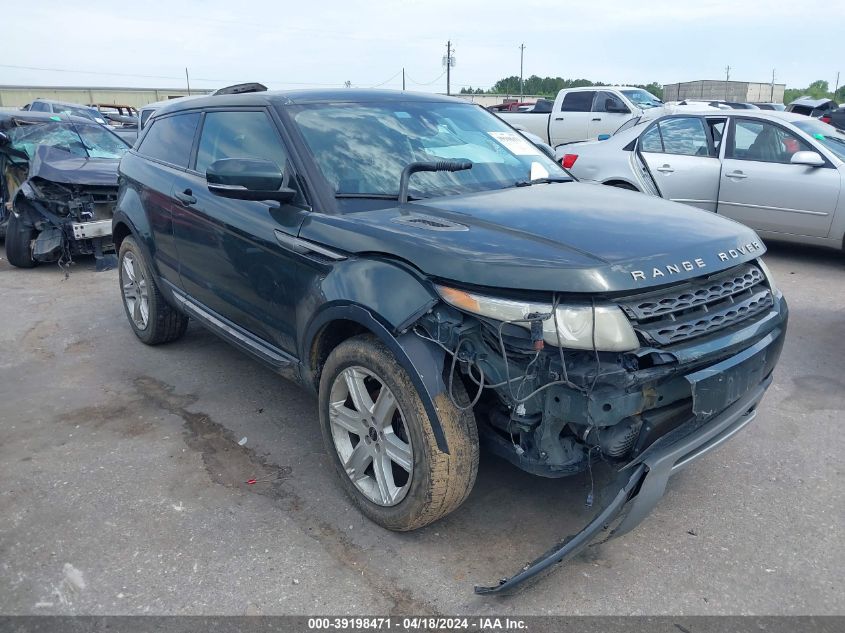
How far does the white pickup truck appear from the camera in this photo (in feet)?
50.1

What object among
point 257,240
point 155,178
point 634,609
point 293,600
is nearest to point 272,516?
point 293,600

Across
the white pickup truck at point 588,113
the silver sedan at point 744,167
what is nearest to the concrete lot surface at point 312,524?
the silver sedan at point 744,167

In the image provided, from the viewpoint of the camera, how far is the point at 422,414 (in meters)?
2.56

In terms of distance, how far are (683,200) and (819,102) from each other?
9.73m

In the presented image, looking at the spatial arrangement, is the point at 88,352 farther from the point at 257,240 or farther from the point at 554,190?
the point at 554,190

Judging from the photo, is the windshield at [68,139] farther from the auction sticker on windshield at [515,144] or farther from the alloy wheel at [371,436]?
the alloy wheel at [371,436]

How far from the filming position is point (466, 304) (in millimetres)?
2439

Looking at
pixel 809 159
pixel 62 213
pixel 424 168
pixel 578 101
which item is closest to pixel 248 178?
pixel 424 168

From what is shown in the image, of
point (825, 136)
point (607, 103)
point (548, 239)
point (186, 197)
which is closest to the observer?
point (548, 239)

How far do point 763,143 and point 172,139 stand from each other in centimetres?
618

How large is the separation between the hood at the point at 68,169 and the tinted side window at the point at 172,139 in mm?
3118

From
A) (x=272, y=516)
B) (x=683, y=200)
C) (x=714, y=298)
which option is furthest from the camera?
(x=683, y=200)

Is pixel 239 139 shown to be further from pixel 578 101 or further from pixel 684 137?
pixel 578 101

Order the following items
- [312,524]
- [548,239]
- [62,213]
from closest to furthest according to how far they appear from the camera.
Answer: [548,239]
[312,524]
[62,213]
